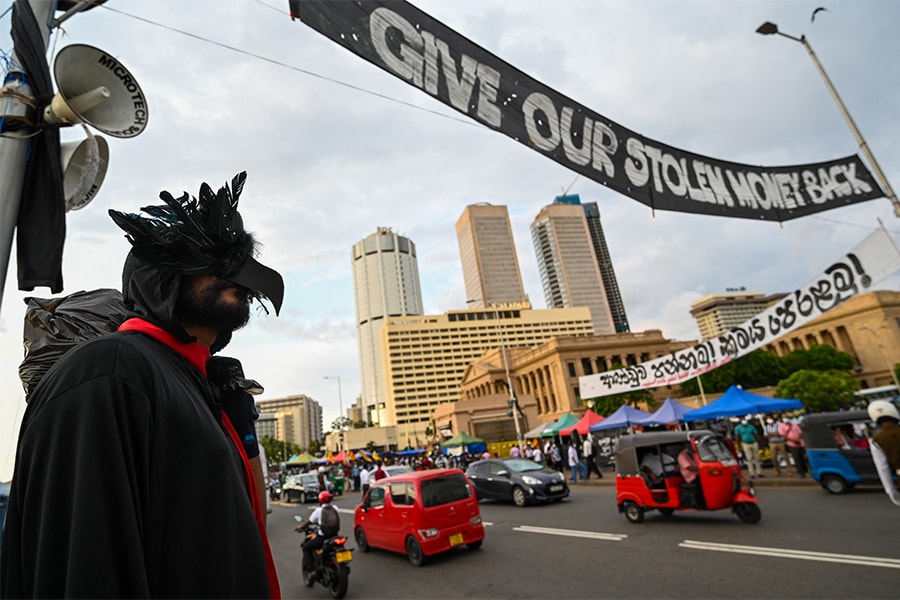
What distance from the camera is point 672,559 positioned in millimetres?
6984

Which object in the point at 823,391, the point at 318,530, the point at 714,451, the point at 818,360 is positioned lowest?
the point at 318,530

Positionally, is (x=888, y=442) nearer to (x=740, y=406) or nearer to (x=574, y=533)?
(x=574, y=533)

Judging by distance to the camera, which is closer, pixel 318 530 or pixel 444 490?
pixel 318 530

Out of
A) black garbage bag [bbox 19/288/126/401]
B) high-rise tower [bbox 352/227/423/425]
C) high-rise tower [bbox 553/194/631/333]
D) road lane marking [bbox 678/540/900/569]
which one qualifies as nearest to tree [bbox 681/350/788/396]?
road lane marking [bbox 678/540/900/569]

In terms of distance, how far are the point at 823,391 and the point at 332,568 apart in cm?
3163

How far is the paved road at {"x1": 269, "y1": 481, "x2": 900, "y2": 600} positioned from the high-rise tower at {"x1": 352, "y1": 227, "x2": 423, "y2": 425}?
17007cm

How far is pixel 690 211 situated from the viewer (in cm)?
618

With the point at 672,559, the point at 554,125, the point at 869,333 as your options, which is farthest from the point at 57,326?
the point at 869,333

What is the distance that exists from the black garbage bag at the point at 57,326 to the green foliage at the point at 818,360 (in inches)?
2923

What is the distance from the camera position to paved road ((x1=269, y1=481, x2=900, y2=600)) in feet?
18.5

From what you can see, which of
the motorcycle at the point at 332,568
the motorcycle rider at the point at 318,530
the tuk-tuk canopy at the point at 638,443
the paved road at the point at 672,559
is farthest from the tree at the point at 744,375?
the motorcycle at the point at 332,568

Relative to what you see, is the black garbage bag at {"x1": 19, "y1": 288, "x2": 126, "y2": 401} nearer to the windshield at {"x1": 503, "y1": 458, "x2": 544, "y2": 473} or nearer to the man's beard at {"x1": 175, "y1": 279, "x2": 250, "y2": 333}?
the man's beard at {"x1": 175, "y1": 279, "x2": 250, "y2": 333}

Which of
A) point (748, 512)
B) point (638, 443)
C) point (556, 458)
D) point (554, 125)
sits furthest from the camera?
point (556, 458)

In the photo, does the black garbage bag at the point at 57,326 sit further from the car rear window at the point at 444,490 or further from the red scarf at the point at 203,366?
the car rear window at the point at 444,490
